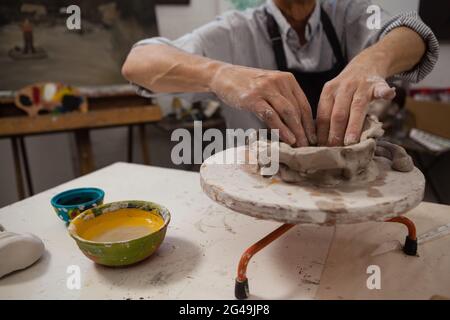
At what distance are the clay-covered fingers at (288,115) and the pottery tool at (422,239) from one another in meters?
0.33

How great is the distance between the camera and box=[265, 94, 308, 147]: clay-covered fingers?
88 cm

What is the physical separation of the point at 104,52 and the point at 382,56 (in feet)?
6.68

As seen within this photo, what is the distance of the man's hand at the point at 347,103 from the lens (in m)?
0.87

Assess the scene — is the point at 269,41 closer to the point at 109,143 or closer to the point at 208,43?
the point at 208,43

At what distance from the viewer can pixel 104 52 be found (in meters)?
2.55

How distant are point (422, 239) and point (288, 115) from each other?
0.48 m

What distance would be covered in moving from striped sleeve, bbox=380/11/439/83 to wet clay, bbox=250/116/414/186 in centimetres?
64

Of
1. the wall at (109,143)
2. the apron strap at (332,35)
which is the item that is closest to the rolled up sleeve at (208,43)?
the apron strap at (332,35)

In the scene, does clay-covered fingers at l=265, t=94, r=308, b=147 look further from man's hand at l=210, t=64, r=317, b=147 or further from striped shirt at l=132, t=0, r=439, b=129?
striped shirt at l=132, t=0, r=439, b=129

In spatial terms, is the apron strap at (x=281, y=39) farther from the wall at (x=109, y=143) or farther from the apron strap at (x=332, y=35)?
the wall at (x=109, y=143)

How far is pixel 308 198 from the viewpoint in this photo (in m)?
0.69

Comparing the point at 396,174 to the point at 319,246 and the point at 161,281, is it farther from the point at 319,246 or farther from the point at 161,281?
the point at 161,281

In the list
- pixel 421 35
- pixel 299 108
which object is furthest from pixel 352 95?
pixel 421 35

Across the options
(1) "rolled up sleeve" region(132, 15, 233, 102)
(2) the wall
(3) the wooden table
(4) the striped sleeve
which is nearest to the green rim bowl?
(1) "rolled up sleeve" region(132, 15, 233, 102)
